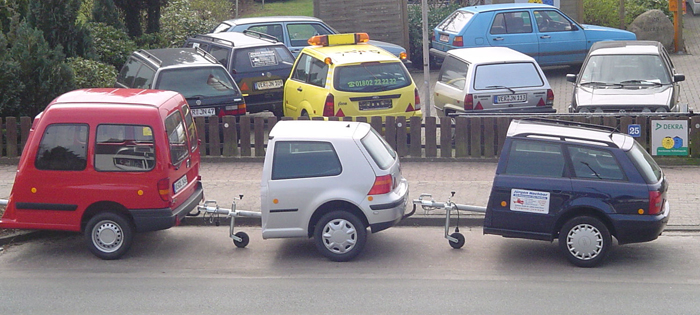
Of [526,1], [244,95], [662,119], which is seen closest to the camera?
[662,119]

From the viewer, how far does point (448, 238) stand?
30.9 ft

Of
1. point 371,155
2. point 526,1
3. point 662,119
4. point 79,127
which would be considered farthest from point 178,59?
point 526,1

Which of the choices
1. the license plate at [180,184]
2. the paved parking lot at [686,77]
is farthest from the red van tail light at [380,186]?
the paved parking lot at [686,77]

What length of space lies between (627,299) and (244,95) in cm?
952

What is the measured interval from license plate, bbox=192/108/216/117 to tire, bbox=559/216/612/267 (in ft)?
23.5

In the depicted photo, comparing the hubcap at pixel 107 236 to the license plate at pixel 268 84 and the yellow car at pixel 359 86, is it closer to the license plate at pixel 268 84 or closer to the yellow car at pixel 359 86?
the yellow car at pixel 359 86

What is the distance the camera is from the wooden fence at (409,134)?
43.1 feet

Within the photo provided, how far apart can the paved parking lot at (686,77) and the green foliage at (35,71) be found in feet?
25.4

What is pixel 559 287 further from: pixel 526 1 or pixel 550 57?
pixel 526 1

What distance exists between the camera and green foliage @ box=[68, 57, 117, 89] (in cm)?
1546

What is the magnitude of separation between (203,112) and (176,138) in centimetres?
464

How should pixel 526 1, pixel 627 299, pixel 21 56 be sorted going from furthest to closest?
pixel 526 1 < pixel 21 56 < pixel 627 299

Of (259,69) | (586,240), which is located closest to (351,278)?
(586,240)

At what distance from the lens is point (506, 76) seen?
1405 centimetres
